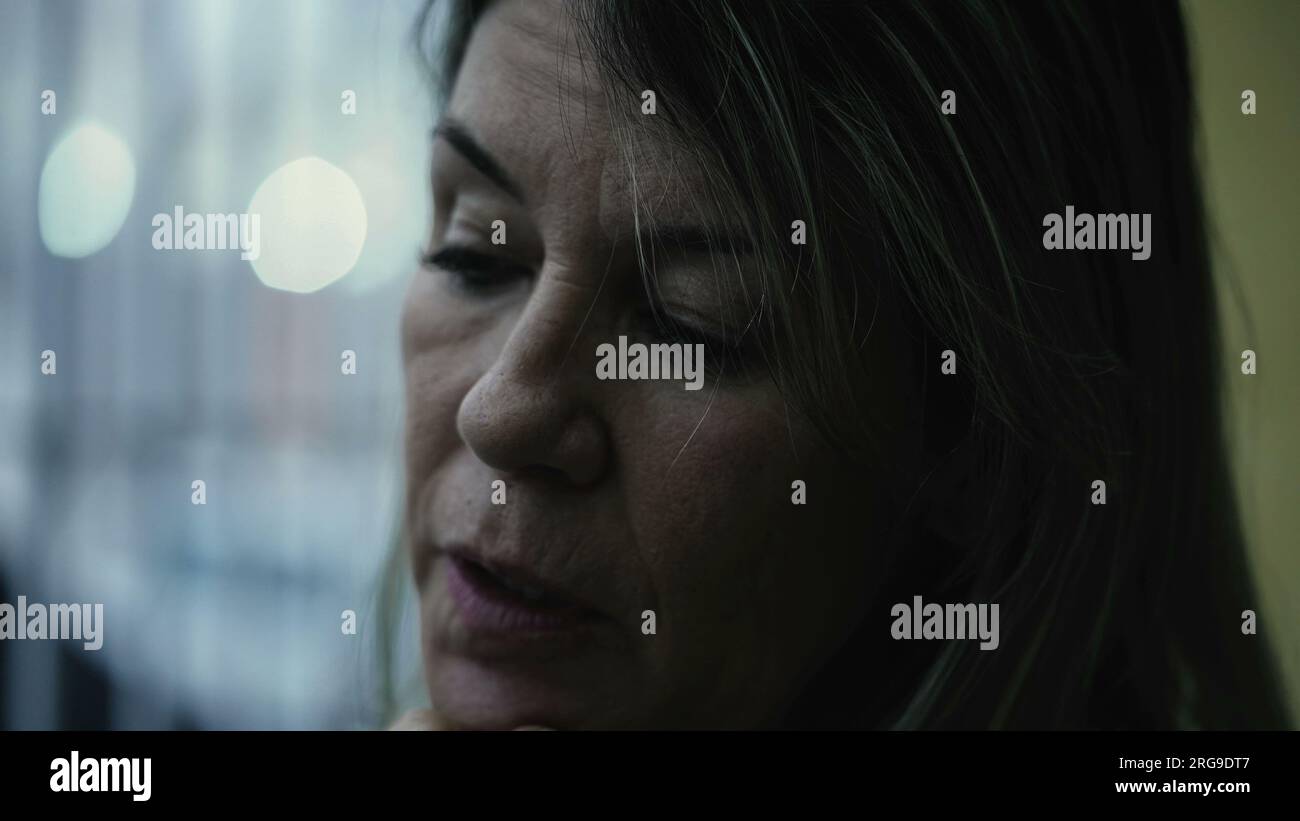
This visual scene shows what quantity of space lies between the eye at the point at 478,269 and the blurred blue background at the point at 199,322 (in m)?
0.18

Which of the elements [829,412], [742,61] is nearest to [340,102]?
[742,61]

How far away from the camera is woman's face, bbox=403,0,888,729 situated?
61cm

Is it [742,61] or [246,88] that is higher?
[246,88]

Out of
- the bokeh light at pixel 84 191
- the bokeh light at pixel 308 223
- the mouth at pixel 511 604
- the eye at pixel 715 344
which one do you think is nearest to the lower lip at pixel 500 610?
the mouth at pixel 511 604

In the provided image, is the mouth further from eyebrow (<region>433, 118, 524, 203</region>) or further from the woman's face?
eyebrow (<region>433, 118, 524, 203</region>)

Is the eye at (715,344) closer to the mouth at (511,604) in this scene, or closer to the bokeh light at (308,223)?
the mouth at (511,604)

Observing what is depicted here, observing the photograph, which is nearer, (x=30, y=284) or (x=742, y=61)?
(x=742, y=61)

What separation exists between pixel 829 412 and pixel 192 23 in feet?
2.60

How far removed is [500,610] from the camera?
25.7 inches

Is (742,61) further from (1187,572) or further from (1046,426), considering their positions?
(1187,572)

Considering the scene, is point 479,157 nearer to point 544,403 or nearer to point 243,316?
point 544,403

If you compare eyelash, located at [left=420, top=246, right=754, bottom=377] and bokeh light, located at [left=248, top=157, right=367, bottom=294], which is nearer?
eyelash, located at [left=420, top=246, right=754, bottom=377]

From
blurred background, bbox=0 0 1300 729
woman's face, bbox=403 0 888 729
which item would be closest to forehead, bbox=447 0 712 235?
woman's face, bbox=403 0 888 729

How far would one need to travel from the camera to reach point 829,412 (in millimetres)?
612
